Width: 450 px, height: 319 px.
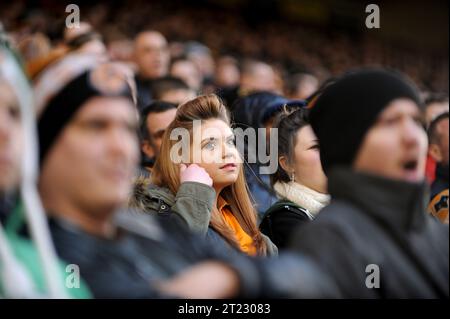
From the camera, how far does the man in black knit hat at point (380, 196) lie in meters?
2.31

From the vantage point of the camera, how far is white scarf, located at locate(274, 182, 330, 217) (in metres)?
3.52

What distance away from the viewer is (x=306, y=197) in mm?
3588

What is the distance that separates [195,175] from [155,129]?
1.07 metres

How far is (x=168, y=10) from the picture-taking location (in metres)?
15.7

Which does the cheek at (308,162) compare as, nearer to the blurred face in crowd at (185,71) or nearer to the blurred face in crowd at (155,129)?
the blurred face in crowd at (155,129)

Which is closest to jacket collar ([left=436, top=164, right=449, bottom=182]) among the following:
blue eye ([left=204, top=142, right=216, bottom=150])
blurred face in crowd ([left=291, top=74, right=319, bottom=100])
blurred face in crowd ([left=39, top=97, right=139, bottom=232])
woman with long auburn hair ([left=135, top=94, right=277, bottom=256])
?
woman with long auburn hair ([left=135, top=94, right=277, bottom=256])

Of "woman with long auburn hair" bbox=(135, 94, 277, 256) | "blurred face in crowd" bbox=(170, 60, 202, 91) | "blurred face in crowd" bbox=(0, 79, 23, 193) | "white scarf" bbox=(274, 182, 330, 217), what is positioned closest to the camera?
"blurred face in crowd" bbox=(0, 79, 23, 193)

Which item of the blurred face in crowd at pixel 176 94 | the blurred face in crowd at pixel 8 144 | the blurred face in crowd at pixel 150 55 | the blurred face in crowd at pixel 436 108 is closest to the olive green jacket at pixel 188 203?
the blurred face in crowd at pixel 8 144

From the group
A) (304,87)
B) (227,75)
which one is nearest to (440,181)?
(304,87)

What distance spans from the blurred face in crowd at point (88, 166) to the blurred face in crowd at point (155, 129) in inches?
78.8

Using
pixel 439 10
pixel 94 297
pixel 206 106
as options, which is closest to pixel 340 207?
pixel 94 297

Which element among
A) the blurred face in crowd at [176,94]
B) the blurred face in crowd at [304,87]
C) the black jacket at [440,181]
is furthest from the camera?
the blurred face in crowd at [304,87]

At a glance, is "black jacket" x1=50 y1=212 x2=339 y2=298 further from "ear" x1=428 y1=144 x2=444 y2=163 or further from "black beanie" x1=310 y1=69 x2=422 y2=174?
"ear" x1=428 y1=144 x2=444 y2=163
